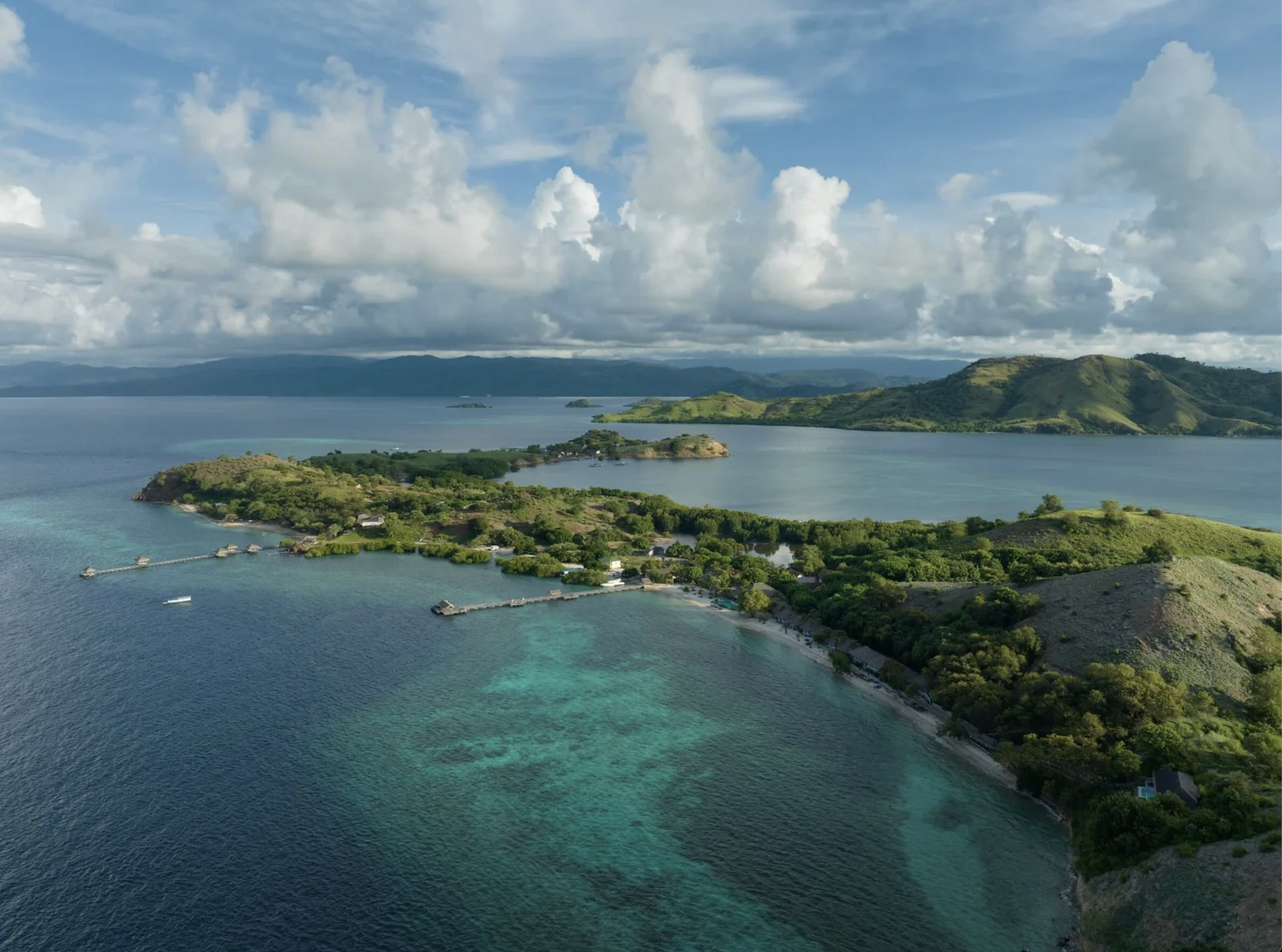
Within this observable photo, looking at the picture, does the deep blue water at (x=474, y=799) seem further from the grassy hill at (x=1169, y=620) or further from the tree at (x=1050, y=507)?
the tree at (x=1050, y=507)

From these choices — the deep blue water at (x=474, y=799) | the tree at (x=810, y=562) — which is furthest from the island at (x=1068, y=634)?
the deep blue water at (x=474, y=799)

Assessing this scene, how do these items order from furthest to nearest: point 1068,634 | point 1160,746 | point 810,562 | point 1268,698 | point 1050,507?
point 1050,507 → point 810,562 → point 1068,634 → point 1268,698 → point 1160,746

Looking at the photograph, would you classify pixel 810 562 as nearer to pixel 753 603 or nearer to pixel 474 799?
pixel 753 603

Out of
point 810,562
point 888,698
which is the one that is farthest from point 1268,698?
point 810,562

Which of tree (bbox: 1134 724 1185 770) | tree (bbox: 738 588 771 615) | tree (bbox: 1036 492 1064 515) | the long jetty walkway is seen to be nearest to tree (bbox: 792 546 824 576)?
tree (bbox: 738 588 771 615)

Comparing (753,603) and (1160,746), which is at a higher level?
(1160,746)

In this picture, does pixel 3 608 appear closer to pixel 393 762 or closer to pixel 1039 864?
pixel 393 762
